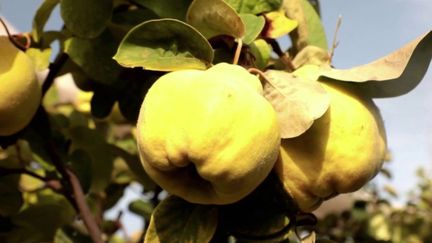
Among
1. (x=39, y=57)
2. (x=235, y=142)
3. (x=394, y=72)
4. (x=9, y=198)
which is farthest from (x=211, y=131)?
(x=9, y=198)

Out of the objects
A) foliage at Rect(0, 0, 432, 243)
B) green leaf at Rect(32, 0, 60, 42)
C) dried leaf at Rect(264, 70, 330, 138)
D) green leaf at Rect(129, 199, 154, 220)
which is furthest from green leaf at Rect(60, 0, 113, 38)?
green leaf at Rect(129, 199, 154, 220)

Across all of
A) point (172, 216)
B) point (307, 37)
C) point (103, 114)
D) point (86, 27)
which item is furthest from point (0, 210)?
point (307, 37)

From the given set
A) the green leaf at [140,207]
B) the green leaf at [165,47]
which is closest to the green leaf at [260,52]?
the green leaf at [165,47]

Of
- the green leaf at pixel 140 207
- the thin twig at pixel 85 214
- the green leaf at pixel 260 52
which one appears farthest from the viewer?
the green leaf at pixel 140 207

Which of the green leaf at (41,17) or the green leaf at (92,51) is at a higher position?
the green leaf at (41,17)

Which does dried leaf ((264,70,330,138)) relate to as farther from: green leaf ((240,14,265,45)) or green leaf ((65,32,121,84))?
green leaf ((65,32,121,84))

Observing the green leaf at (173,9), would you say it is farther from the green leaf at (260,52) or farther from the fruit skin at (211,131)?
the fruit skin at (211,131)

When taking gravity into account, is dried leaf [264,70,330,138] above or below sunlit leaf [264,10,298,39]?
above

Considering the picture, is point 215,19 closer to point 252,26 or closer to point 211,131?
point 252,26
